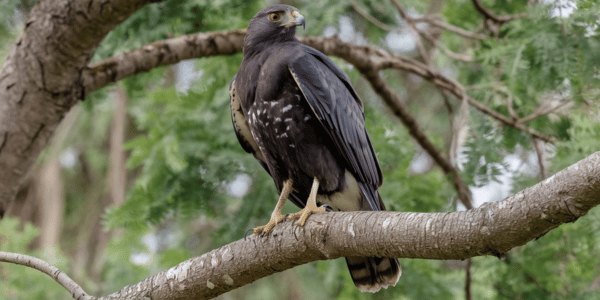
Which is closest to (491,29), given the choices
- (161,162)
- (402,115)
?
(402,115)

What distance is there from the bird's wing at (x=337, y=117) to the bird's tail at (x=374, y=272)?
0.86 ft

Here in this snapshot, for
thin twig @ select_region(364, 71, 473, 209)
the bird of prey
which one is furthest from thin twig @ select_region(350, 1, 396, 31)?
the bird of prey

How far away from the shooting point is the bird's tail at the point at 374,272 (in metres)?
4.02

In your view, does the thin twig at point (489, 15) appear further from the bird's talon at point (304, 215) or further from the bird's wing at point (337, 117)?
the bird's talon at point (304, 215)

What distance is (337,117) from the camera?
13.3 feet

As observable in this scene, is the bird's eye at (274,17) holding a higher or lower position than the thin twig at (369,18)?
higher

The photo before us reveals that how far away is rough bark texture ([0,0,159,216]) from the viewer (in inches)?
168

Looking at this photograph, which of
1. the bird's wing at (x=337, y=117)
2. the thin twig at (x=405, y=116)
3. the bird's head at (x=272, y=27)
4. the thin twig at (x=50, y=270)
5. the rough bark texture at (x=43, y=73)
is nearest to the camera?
the thin twig at (x=50, y=270)

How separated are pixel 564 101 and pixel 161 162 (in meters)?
2.39

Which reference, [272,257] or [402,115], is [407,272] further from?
[272,257]

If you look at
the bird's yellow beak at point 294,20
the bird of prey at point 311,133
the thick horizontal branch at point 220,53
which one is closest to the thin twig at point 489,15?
the thick horizontal branch at point 220,53

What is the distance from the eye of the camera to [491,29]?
586 centimetres

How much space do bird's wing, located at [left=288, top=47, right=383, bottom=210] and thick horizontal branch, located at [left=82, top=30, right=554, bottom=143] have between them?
91 cm

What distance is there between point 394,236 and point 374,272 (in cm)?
125
